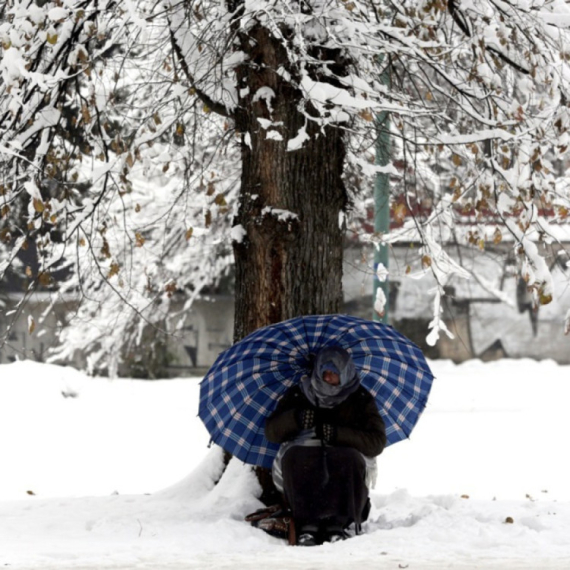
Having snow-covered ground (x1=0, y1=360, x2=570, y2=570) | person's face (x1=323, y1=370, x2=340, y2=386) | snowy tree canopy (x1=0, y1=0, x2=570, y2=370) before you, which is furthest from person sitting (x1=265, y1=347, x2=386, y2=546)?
snowy tree canopy (x1=0, y1=0, x2=570, y2=370)

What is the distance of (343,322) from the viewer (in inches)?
226

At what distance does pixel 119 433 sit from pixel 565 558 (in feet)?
27.0

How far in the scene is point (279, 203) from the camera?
20.1 ft

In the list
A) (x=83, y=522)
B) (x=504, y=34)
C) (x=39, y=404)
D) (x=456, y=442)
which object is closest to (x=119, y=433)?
(x=39, y=404)

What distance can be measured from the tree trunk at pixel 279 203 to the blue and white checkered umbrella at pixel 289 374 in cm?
45

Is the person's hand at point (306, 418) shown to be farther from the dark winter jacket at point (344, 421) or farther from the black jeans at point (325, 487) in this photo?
the black jeans at point (325, 487)

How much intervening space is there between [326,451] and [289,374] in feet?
1.90

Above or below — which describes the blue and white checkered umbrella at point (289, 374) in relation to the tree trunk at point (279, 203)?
below

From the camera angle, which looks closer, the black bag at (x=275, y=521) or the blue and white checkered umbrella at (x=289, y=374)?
the black bag at (x=275, y=521)

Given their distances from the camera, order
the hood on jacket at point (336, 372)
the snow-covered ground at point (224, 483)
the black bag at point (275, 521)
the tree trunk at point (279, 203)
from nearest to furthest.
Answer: the snow-covered ground at point (224, 483) → the hood on jacket at point (336, 372) → the black bag at point (275, 521) → the tree trunk at point (279, 203)

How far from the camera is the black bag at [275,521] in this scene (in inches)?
218

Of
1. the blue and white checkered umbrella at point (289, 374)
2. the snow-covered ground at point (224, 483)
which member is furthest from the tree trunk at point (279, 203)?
the snow-covered ground at point (224, 483)

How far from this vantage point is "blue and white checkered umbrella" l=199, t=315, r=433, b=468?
18.8 ft

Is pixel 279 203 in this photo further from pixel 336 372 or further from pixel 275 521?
pixel 275 521
